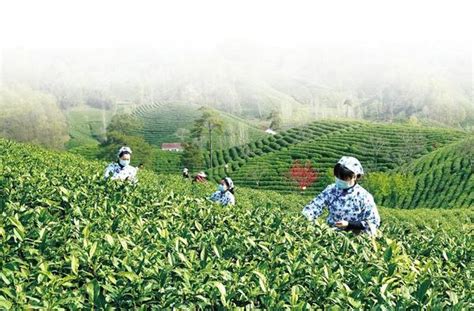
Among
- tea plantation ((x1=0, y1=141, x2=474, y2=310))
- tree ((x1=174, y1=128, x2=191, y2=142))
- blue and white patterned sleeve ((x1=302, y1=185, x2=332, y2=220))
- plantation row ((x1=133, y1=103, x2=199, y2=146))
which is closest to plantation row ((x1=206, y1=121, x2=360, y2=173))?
tree ((x1=174, y1=128, x2=191, y2=142))

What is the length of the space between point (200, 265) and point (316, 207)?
2698mm

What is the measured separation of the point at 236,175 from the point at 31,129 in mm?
33257

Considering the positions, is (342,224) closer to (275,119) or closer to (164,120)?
(275,119)

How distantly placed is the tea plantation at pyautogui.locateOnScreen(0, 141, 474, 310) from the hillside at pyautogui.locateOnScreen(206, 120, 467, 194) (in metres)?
47.6

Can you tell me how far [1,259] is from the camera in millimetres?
2416

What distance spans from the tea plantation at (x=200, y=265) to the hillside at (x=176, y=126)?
279ft

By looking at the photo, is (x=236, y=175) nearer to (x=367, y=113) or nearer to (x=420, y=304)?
(x=420, y=304)

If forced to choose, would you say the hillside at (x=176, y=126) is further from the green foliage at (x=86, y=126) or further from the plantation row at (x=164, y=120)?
the green foliage at (x=86, y=126)

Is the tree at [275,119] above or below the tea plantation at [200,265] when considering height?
below

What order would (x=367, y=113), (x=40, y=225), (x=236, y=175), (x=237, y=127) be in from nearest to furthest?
1. (x=40, y=225)
2. (x=236, y=175)
3. (x=237, y=127)
4. (x=367, y=113)

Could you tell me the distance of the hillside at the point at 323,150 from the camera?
5903cm

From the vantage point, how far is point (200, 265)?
→ 2.50 meters

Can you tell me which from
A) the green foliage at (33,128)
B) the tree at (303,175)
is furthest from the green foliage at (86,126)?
the tree at (303,175)

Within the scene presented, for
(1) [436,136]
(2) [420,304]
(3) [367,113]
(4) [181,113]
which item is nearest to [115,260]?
(2) [420,304]
